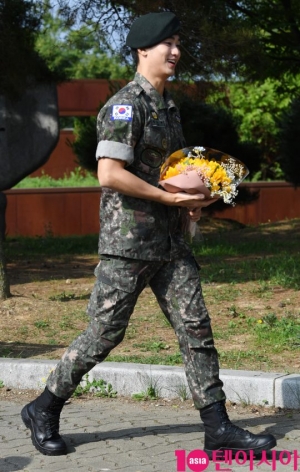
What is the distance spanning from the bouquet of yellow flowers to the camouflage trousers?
378 mm

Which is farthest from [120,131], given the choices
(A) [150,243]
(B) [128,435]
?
(B) [128,435]

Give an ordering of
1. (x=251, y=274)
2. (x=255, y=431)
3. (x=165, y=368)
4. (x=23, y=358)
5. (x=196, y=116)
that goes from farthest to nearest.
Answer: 1. (x=196, y=116)
2. (x=251, y=274)
3. (x=23, y=358)
4. (x=165, y=368)
5. (x=255, y=431)

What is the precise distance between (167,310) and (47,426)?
0.79 metres

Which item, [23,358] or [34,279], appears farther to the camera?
[34,279]

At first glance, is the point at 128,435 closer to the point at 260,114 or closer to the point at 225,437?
the point at 225,437

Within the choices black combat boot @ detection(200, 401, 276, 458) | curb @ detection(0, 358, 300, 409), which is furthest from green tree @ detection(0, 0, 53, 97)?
black combat boot @ detection(200, 401, 276, 458)

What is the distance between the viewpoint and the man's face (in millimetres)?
4352

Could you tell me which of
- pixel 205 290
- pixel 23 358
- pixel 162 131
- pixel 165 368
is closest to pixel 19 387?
pixel 23 358

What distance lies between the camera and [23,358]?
6277 mm

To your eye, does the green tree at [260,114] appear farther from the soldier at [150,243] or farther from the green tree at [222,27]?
the soldier at [150,243]

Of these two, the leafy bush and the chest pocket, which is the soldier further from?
the leafy bush

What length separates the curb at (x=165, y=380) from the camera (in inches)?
210

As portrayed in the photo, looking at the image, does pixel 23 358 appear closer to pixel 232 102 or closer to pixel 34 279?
pixel 34 279

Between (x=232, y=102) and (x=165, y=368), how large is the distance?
1819 centimetres
